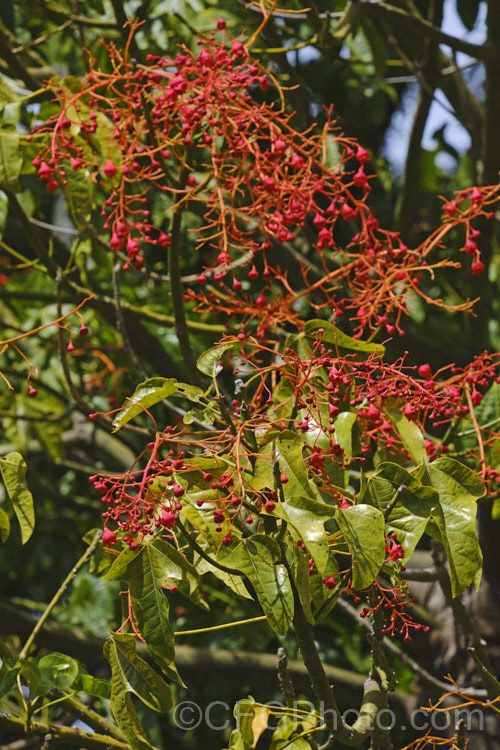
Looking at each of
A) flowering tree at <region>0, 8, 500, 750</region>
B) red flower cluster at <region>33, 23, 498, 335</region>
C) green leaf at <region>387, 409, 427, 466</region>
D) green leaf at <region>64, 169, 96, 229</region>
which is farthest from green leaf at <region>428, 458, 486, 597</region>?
green leaf at <region>64, 169, 96, 229</region>

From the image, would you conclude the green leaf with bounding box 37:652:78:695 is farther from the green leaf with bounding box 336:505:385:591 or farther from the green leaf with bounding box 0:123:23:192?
the green leaf with bounding box 0:123:23:192

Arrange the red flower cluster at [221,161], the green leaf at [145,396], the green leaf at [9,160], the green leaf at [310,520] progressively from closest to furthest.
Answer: the green leaf at [310,520] → the green leaf at [145,396] → the red flower cluster at [221,161] → the green leaf at [9,160]

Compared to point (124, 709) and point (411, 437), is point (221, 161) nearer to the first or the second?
point (411, 437)

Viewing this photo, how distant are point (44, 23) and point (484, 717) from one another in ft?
7.90

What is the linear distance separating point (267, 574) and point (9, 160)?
2.88ft

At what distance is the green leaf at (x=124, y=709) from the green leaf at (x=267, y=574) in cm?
19

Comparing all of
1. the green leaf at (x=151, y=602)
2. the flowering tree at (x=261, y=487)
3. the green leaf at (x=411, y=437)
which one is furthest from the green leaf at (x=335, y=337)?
the green leaf at (x=151, y=602)

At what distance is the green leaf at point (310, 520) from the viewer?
77 cm

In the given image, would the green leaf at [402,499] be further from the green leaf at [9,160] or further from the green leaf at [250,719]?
the green leaf at [9,160]

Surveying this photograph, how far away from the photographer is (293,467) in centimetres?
86

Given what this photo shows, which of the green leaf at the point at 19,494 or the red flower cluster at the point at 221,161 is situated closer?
the green leaf at the point at 19,494

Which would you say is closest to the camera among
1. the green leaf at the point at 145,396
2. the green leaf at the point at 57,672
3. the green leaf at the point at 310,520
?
the green leaf at the point at 310,520

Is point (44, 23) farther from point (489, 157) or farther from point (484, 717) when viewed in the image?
point (484, 717)

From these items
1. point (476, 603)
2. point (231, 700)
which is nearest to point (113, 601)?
point (231, 700)
